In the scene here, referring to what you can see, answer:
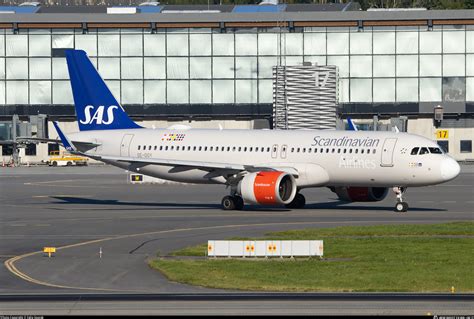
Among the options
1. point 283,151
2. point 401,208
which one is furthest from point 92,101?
point 401,208

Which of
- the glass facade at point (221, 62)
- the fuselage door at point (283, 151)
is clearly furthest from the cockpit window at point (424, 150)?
the glass facade at point (221, 62)

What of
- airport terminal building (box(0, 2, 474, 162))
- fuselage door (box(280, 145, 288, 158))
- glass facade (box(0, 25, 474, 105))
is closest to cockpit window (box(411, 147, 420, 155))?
fuselage door (box(280, 145, 288, 158))

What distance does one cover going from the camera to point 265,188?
59219 mm

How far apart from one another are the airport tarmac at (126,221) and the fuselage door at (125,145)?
3.33 meters

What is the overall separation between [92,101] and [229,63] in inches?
2274

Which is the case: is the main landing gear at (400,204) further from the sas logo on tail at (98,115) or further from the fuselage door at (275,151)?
the sas logo on tail at (98,115)

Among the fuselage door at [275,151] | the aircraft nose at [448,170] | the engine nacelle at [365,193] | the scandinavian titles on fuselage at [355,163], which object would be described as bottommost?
the engine nacelle at [365,193]

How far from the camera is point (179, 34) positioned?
126 metres

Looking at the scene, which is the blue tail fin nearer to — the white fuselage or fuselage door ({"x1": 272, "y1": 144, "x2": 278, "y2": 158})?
the white fuselage

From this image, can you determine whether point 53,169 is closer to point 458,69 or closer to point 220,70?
point 220,70

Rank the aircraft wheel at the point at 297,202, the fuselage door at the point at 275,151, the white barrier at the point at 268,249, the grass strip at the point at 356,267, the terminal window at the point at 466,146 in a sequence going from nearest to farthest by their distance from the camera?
the grass strip at the point at 356,267
the white barrier at the point at 268,249
the fuselage door at the point at 275,151
the aircraft wheel at the point at 297,202
the terminal window at the point at 466,146

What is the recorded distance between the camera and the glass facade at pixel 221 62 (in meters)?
126

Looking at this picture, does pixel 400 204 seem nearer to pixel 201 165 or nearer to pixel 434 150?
pixel 434 150

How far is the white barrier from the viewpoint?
40.9 meters
